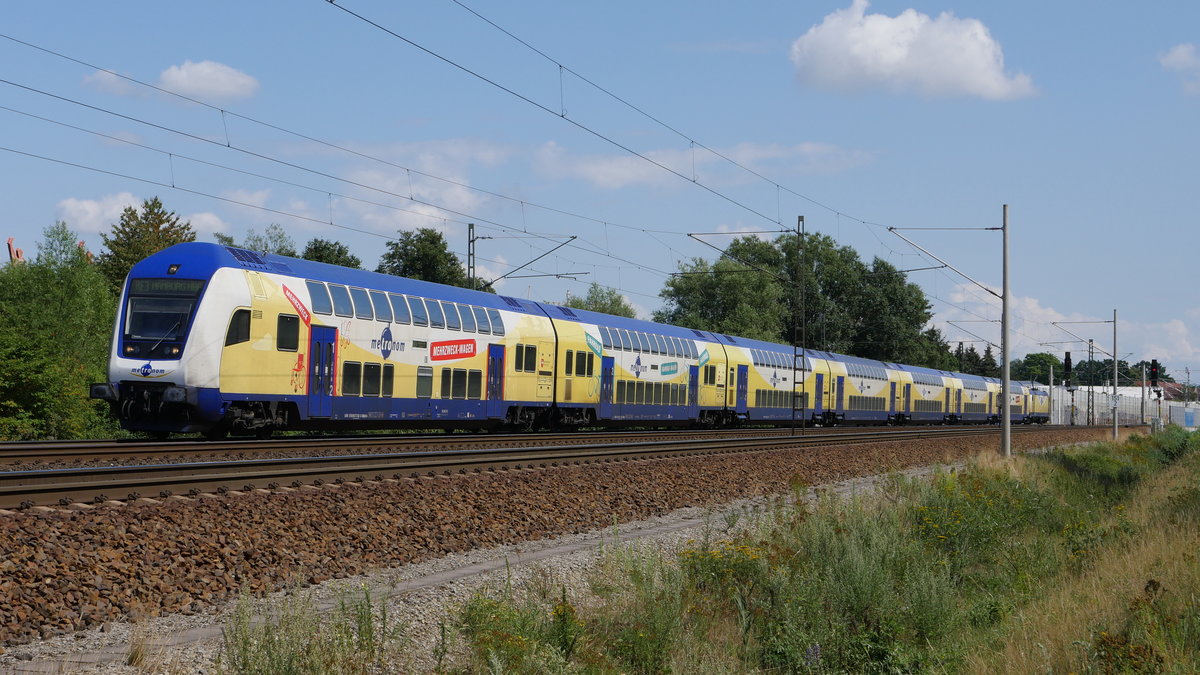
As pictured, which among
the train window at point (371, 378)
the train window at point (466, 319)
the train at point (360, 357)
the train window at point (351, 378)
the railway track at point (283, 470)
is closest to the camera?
the railway track at point (283, 470)

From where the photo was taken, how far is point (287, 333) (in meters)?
22.4

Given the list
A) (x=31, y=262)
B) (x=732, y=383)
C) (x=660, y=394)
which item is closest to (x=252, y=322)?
(x=660, y=394)

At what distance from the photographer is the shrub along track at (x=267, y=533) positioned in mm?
8633

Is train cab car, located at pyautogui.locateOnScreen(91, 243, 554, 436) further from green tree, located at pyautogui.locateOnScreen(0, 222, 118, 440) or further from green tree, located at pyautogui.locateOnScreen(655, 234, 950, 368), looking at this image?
green tree, located at pyautogui.locateOnScreen(655, 234, 950, 368)

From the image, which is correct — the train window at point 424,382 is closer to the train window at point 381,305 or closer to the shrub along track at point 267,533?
the train window at point 381,305

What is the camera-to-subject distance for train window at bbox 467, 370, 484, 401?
28266 millimetres

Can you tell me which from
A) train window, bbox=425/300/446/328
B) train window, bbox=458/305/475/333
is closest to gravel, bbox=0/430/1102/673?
train window, bbox=425/300/446/328

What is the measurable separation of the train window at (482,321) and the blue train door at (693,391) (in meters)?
13.5

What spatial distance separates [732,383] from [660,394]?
6.13 metres

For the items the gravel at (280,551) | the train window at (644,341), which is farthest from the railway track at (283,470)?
the train window at (644,341)

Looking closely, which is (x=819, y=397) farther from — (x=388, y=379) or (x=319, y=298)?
(x=319, y=298)

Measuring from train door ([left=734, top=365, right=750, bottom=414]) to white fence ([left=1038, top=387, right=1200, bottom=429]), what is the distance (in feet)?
186

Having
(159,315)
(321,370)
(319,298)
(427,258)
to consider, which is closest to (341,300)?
(319,298)

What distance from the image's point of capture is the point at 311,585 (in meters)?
10.0
